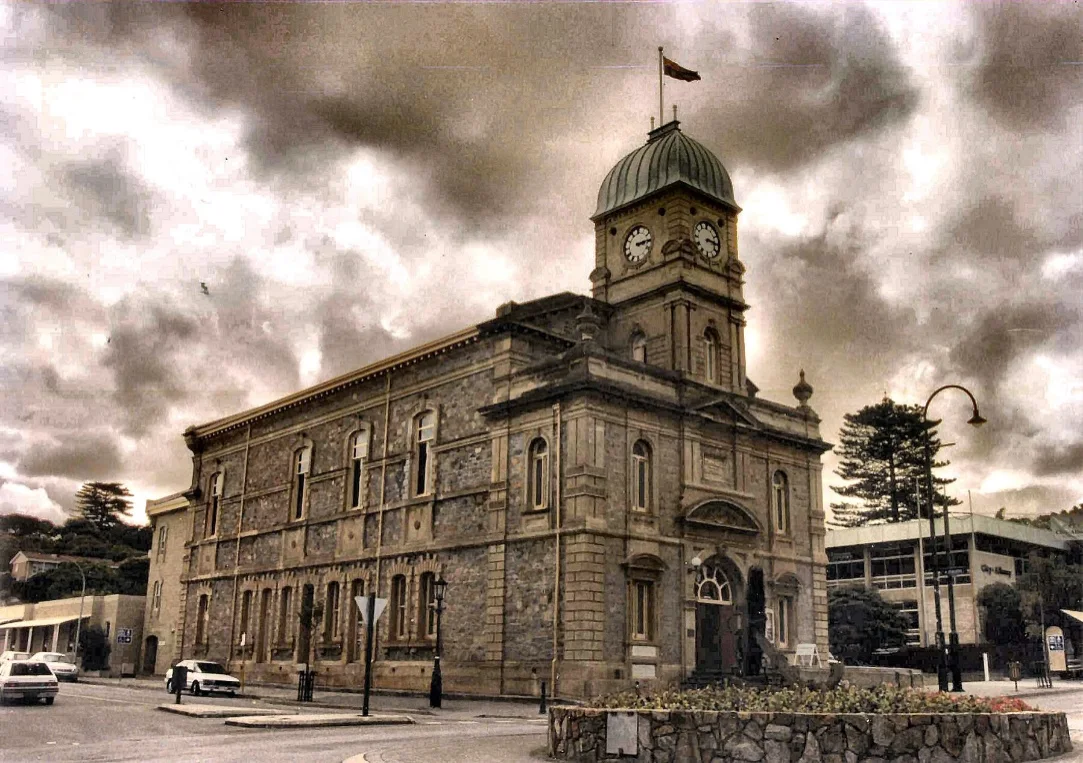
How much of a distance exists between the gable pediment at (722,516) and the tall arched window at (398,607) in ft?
37.8

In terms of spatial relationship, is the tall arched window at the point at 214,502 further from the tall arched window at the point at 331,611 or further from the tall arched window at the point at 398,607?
the tall arched window at the point at 398,607

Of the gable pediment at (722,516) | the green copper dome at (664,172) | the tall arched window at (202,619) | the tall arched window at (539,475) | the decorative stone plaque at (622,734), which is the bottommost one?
the decorative stone plaque at (622,734)

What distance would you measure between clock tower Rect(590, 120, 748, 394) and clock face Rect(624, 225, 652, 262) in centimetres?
4

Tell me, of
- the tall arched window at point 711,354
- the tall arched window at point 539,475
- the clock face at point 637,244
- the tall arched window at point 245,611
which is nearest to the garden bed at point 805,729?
the tall arched window at point 539,475

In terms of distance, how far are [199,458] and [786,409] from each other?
32815 millimetres

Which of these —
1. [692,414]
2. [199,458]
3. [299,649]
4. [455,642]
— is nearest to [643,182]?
[692,414]

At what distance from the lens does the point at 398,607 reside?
3884 cm

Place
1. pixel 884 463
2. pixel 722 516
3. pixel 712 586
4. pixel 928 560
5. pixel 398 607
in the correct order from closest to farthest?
pixel 712 586 < pixel 722 516 < pixel 398 607 < pixel 928 560 < pixel 884 463

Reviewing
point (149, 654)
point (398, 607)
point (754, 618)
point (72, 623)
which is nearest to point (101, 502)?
point (72, 623)

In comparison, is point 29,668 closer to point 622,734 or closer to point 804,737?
point 622,734

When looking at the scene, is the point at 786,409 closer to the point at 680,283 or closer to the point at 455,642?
the point at 680,283

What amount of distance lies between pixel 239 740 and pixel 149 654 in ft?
150

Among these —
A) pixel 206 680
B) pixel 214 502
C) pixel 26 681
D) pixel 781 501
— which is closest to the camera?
pixel 26 681

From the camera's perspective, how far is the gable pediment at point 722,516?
34.7 meters
